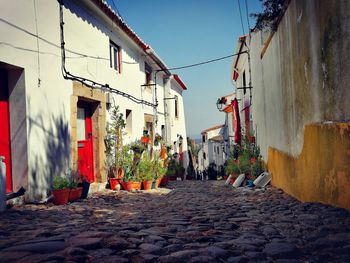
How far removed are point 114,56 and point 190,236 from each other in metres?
8.00

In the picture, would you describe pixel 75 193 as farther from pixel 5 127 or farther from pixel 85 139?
pixel 85 139

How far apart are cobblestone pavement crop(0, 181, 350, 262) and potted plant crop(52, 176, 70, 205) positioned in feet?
3.40

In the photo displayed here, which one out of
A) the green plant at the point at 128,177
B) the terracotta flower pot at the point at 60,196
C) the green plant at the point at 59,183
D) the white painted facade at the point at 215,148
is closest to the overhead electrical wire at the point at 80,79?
the green plant at the point at 59,183

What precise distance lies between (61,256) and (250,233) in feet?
6.11

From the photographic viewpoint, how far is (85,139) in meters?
8.61

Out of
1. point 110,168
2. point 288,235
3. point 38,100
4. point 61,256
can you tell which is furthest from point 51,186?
point 288,235

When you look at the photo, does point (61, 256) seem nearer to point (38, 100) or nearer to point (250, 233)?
point (250, 233)

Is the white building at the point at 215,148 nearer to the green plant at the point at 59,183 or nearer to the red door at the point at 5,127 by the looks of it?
the green plant at the point at 59,183

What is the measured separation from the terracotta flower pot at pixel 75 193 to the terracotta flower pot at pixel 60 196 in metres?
0.22

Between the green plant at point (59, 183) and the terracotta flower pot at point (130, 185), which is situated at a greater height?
the green plant at point (59, 183)

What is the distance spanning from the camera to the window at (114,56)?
33.1 feet

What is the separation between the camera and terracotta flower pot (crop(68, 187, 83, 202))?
6.55 metres

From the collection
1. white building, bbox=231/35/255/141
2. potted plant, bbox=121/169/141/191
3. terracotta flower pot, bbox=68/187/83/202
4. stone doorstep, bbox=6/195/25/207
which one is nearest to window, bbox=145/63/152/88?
white building, bbox=231/35/255/141

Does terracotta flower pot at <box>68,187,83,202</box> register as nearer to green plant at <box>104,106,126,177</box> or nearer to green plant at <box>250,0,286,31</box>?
green plant at <box>104,106,126,177</box>
